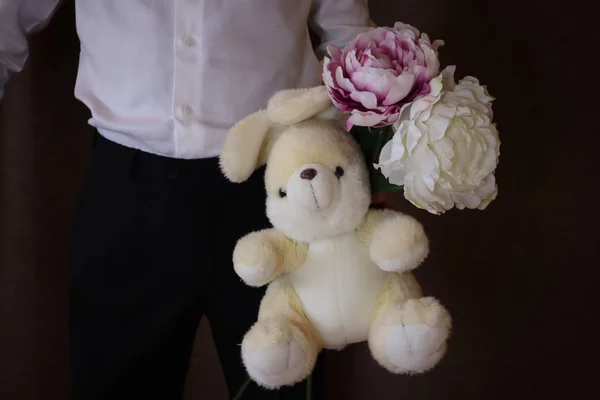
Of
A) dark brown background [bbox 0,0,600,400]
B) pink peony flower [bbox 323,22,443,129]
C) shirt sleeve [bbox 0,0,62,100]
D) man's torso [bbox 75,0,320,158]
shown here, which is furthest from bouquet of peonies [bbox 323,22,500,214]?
dark brown background [bbox 0,0,600,400]

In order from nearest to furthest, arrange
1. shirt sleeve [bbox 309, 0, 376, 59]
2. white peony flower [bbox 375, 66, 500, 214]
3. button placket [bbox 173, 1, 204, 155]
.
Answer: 1. white peony flower [bbox 375, 66, 500, 214]
2. button placket [bbox 173, 1, 204, 155]
3. shirt sleeve [bbox 309, 0, 376, 59]

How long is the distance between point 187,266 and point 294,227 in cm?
24

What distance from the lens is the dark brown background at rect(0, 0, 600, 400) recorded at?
3.28 feet

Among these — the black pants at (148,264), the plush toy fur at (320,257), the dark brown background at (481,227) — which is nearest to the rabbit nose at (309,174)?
the plush toy fur at (320,257)

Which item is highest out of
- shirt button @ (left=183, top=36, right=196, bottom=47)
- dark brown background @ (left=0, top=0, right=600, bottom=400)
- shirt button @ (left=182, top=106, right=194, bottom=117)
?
shirt button @ (left=183, top=36, right=196, bottom=47)

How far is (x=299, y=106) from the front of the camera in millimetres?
576

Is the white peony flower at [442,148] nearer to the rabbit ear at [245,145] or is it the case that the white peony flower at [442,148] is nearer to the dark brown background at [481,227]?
the rabbit ear at [245,145]

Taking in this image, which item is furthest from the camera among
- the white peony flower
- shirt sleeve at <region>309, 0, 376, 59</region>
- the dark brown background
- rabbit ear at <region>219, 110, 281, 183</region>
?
the dark brown background

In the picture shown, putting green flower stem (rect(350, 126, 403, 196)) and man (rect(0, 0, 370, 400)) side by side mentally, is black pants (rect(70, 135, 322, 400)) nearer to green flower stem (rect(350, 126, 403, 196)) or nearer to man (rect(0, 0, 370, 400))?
man (rect(0, 0, 370, 400))

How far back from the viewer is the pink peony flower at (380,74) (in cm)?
52

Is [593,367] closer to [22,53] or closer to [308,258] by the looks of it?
[308,258]

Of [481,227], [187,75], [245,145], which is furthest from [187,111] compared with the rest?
[481,227]

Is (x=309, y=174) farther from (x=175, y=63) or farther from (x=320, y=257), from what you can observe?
(x=175, y=63)

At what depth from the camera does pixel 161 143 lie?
29.9 inches
